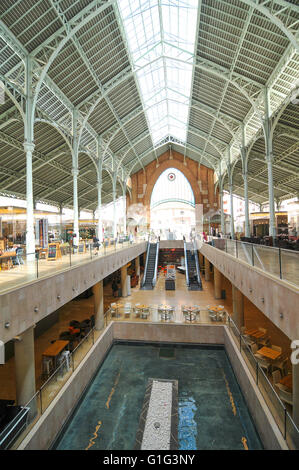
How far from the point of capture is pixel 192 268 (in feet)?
92.0

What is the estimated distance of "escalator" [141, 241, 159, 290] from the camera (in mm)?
25922

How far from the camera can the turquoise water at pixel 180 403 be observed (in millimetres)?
8266

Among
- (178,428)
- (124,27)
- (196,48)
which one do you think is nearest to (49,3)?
(124,27)

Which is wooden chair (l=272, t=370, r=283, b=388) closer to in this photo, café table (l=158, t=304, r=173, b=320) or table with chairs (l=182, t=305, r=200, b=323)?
table with chairs (l=182, t=305, r=200, b=323)

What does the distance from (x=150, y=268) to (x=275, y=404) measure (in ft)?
70.5

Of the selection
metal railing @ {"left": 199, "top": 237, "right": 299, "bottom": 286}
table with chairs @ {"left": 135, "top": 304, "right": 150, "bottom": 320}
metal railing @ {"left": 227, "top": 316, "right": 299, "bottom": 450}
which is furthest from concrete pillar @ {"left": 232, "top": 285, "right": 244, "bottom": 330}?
metal railing @ {"left": 199, "top": 237, "right": 299, "bottom": 286}

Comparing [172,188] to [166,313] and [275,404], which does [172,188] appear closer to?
[166,313]

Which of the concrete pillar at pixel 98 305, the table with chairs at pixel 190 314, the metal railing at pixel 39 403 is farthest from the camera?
the table with chairs at pixel 190 314

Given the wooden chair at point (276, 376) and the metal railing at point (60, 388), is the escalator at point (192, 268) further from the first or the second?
the wooden chair at point (276, 376)

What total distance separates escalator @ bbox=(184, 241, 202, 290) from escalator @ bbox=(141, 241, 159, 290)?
347cm

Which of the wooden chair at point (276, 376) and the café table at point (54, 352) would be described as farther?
the café table at point (54, 352)

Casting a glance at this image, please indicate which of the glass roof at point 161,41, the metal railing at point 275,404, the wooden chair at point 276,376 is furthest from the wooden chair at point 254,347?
the glass roof at point 161,41

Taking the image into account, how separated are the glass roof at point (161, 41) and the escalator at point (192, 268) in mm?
16191

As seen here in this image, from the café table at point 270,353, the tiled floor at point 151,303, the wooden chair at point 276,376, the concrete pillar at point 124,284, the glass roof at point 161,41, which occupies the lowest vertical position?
the tiled floor at point 151,303
